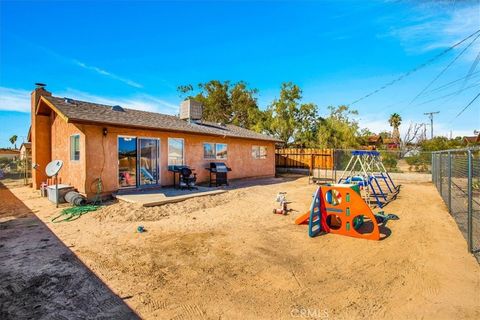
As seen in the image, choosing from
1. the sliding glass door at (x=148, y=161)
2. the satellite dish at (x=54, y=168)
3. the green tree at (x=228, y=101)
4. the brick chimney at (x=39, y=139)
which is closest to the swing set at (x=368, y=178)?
the sliding glass door at (x=148, y=161)

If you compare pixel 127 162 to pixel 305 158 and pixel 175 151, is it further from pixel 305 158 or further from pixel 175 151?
pixel 305 158

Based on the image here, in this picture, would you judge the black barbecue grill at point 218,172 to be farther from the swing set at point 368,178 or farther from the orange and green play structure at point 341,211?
the orange and green play structure at point 341,211

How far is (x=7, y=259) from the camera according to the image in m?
4.14

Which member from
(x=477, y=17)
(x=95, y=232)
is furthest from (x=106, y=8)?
(x=477, y=17)

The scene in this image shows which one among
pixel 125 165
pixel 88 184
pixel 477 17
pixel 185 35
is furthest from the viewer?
pixel 185 35

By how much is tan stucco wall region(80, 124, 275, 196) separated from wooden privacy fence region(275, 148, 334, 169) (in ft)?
16.1

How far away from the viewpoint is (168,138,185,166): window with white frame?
11209mm

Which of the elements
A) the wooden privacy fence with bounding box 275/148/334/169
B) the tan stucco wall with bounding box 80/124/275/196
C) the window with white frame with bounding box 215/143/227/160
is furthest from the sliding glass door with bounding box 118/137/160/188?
the wooden privacy fence with bounding box 275/148/334/169

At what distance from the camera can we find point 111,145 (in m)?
9.33

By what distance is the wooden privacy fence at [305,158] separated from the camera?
18.9m

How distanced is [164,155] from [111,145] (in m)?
2.26

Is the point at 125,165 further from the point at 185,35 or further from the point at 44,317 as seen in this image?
the point at 185,35

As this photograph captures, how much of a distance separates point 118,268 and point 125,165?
22.1ft

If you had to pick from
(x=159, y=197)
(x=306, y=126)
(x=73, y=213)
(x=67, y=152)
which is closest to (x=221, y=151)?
(x=159, y=197)
